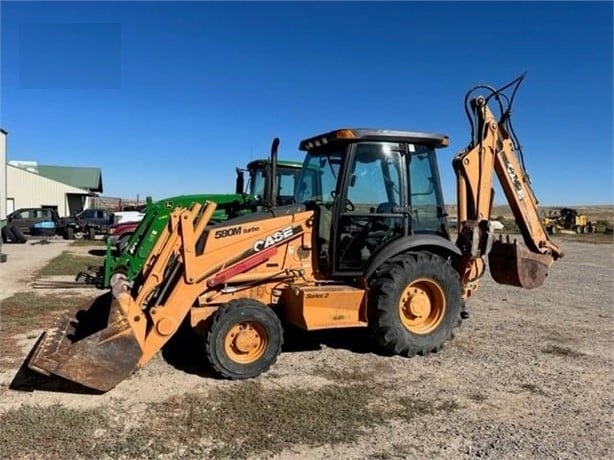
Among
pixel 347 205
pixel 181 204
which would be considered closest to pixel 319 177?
pixel 347 205

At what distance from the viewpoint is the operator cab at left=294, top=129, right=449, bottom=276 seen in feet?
20.2

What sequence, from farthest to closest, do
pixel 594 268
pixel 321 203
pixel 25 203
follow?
pixel 25 203 < pixel 594 268 < pixel 321 203

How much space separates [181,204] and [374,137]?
250 inches

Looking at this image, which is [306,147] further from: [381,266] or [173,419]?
[173,419]

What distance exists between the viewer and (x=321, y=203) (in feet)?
20.9

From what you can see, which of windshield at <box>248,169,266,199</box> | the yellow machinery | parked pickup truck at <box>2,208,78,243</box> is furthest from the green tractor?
the yellow machinery

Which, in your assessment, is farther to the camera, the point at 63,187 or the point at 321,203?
the point at 63,187

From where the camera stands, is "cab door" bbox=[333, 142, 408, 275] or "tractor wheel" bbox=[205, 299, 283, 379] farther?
"cab door" bbox=[333, 142, 408, 275]

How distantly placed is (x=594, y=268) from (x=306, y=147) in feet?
43.9

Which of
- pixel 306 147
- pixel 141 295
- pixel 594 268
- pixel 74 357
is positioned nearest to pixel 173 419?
pixel 74 357

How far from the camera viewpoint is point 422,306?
247 inches

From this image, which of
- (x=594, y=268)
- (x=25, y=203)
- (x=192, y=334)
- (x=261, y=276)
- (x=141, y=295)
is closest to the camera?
(x=141, y=295)

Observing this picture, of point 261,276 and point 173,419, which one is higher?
point 261,276

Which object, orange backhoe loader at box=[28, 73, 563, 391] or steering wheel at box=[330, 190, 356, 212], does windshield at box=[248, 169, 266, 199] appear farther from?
steering wheel at box=[330, 190, 356, 212]
